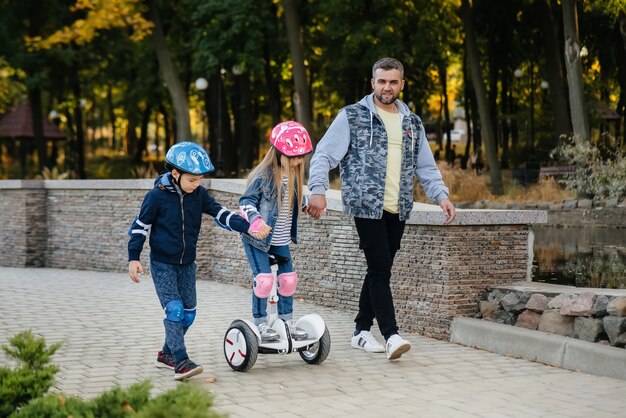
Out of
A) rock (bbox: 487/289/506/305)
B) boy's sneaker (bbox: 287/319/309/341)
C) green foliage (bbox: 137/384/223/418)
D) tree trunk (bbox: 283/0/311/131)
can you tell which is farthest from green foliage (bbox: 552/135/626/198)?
green foliage (bbox: 137/384/223/418)

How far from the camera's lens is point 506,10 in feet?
107

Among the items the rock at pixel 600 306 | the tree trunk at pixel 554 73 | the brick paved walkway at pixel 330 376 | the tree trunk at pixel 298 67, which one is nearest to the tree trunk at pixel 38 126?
the tree trunk at pixel 298 67

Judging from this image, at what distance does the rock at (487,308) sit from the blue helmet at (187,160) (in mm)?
2916

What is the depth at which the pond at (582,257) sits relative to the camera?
10.8 m

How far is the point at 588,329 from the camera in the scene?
7.56 meters

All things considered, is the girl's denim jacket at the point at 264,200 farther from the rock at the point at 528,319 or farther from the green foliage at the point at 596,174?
the green foliage at the point at 596,174

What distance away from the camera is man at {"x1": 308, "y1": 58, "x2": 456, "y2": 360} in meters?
7.63

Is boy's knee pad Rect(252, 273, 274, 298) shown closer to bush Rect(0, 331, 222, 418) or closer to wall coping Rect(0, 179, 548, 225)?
wall coping Rect(0, 179, 548, 225)

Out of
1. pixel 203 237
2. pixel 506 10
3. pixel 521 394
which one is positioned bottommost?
pixel 521 394

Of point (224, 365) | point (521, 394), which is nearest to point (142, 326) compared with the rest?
point (224, 365)

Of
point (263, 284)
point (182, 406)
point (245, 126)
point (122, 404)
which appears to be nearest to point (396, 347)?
point (263, 284)

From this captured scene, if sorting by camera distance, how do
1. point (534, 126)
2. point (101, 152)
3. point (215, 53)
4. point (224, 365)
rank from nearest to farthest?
1. point (224, 365)
2. point (215, 53)
3. point (534, 126)
4. point (101, 152)

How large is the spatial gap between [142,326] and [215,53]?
19887mm

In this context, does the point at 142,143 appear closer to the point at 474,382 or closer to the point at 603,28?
the point at 603,28
